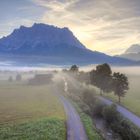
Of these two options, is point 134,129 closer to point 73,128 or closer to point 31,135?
point 73,128

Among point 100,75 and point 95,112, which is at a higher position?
point 100,75

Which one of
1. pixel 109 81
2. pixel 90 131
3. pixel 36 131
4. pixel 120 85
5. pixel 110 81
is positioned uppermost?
pixel 110 81

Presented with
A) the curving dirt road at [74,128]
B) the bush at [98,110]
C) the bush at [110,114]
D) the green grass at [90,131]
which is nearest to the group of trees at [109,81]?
the bush at [98,110]

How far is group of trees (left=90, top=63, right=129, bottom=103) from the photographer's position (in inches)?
5197

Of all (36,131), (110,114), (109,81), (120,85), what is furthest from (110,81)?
(36,131)

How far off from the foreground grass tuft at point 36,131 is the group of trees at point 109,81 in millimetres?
50331

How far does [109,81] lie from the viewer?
485ft

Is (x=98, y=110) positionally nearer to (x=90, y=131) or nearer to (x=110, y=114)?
(x=110, y=114)

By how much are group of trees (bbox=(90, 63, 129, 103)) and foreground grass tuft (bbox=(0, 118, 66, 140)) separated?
165 ft

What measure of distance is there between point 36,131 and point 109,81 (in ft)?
260

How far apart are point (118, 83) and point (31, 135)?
229 ft

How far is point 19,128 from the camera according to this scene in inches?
3145

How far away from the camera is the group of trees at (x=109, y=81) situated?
5197 inches

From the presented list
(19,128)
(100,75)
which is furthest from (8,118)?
(100,75)
